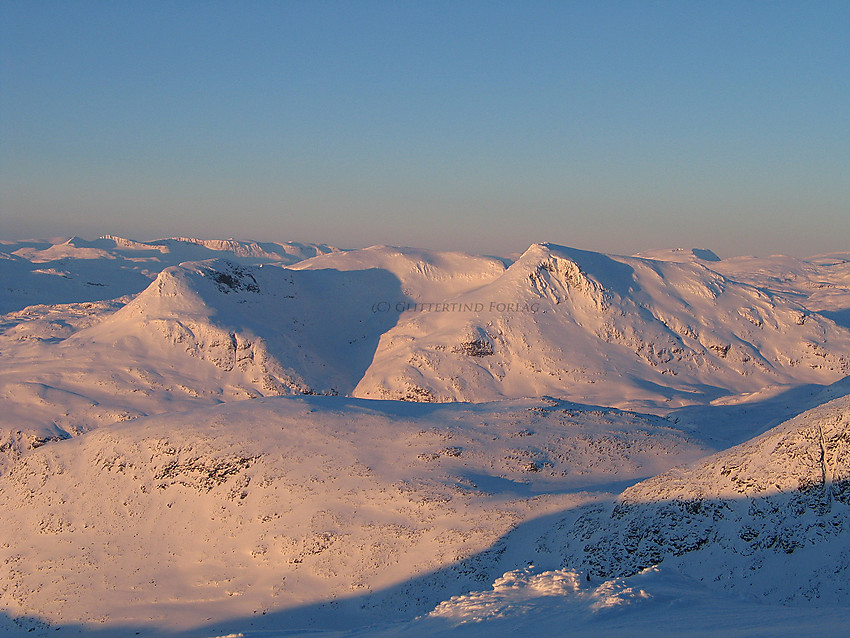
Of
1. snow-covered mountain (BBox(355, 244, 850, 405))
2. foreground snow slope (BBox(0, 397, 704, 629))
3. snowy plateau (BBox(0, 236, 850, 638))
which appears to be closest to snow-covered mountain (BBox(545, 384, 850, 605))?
snowy plateau (BBox(0, 236, 850, 638))

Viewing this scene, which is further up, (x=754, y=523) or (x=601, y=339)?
(x=754, y=523)

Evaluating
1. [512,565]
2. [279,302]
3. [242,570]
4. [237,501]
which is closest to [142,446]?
[237,501]

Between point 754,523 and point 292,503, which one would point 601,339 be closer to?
point 292,503

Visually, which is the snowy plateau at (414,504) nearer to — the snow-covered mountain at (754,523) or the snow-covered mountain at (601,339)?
the snow-covered mountain at (754,523)

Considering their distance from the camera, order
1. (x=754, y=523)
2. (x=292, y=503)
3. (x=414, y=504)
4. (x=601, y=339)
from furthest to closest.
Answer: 1. (x=601, y=339)
2. (x=292, y=503)
3. (x=414, y=504)
4. (x=754, y=523)

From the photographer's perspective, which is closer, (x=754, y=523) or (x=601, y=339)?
(x=754, y=523)

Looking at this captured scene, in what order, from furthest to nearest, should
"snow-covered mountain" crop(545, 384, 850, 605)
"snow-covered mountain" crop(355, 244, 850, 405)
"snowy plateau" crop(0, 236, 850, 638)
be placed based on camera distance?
"snow-covered mountain" crop(355, 244, 850, 405) < "snow-covered mountain" crop(545, 384, 850, 605) < "snowy plateau" crop(0, 236, 850, 638)

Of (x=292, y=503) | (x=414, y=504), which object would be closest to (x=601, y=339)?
(x=414, y=504)

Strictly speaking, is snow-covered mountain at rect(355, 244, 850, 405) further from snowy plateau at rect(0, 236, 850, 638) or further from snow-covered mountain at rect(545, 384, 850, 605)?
snow-covered mountain at rect(545, 384, 850, 605)

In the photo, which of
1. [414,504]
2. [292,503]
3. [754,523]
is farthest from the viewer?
[292,503]

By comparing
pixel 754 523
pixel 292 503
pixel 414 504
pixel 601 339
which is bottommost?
pixel 292 503
